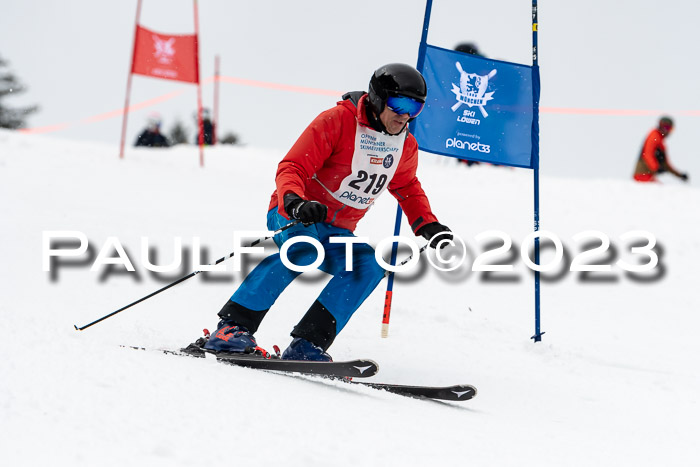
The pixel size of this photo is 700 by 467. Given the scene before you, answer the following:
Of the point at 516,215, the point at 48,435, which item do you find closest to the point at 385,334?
the point at 48,435

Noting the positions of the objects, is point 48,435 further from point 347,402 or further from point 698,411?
point 698,411

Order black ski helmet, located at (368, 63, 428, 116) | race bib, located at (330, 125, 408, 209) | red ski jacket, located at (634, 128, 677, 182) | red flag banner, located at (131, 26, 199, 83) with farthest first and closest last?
red ski jacket, located at (634, 128, 677, 182)
red flag banner, located at (131, 26, 199, 83)
race bib, located at (330, 125, 408, 209)
black ski helmet, located at (368, 63, 428, 116)

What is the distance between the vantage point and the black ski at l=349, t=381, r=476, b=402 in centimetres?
311

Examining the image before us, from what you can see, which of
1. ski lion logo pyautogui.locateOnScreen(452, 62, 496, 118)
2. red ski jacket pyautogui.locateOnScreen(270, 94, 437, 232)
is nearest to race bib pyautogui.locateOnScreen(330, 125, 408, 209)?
red ski jacket pyautogui.locateOnScreen(270, 94, 437, 232)

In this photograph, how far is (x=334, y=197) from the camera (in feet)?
11.3

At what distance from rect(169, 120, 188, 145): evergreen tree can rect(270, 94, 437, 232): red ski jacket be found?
39.5 meters

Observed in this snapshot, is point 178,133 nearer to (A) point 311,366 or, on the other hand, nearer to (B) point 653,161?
(B) point 653,161

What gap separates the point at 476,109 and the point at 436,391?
254cm

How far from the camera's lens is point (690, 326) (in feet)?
19.8

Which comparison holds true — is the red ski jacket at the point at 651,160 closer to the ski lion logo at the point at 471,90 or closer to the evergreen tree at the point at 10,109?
the ski lion logo at the point at 471,90

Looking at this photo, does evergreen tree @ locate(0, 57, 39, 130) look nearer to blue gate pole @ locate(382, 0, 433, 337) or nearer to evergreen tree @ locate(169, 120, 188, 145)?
evergreen tree @ locate(169, 120, 188, 145)

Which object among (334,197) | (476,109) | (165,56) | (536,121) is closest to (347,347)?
(334,197)

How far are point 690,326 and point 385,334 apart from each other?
10.1ft

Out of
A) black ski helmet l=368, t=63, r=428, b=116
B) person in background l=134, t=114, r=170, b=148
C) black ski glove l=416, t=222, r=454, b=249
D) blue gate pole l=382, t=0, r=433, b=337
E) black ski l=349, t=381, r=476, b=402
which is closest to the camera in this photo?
black ski l=349, t=381, r=476, b=402
